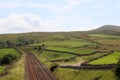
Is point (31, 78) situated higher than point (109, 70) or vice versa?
point (109, 70)

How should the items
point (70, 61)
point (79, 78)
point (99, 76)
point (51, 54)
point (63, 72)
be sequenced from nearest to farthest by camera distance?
point (99, 76)
point (79, 78)
point (63, 72)
point (70, 61)
point (51, 54)

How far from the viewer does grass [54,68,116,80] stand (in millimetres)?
45266

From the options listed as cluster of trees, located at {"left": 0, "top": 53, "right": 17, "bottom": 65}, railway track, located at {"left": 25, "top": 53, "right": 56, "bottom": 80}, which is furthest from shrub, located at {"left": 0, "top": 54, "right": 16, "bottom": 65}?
railway track, located at {"left": 25, "top": 53, "right": 56, "bottom": 80}

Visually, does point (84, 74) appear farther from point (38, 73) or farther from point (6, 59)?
point (6, 59)

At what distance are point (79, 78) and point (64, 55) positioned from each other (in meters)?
57.9

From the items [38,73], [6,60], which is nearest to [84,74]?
[38,73]

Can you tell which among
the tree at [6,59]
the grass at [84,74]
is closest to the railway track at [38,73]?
the grass at [84,74]

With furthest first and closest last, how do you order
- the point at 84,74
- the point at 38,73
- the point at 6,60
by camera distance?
the point at 6,60 < the point at 38,73 < the point at 84,74

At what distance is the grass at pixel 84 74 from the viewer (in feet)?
149

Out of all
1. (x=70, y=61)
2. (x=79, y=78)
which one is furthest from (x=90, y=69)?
(x=70, y=61)

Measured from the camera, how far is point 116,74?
42062 mm

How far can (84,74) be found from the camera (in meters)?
53.9

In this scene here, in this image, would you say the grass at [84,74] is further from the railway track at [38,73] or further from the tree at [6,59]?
the tree at [6,59]

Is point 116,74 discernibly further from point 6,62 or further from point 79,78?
point 6,62
